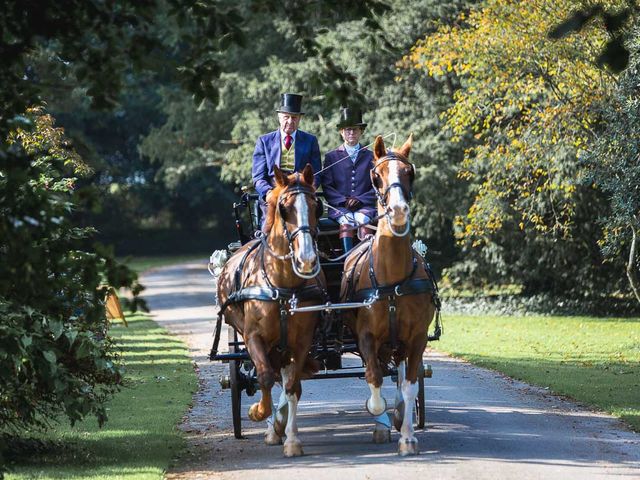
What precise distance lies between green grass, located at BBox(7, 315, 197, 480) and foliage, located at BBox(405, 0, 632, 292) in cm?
940

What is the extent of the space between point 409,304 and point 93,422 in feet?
14.8

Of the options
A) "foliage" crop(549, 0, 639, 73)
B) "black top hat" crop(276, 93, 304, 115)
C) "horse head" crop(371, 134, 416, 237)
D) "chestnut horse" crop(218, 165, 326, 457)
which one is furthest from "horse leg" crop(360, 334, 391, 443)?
"foliage" crop(549, 0, 639, 73)

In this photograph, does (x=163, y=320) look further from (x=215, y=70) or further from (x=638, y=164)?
(x=215, y=70)

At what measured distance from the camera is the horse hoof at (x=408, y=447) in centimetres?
966

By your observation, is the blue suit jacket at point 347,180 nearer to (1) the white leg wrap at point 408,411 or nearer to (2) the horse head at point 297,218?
(2) the horse head at point 297,218

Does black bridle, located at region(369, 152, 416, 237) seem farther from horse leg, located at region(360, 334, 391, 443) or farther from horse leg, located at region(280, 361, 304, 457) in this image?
horse leg, located at region(280, 361, 304, 457)

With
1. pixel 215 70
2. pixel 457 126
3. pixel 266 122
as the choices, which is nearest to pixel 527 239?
pixel 457 126

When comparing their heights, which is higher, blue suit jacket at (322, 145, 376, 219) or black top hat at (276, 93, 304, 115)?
black top hat at (276, 93, 304, 115)

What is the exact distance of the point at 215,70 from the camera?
20.9ft

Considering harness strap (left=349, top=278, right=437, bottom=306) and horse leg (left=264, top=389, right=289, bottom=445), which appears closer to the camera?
harness strap (left=349, top=278, right=437, bottom=306)

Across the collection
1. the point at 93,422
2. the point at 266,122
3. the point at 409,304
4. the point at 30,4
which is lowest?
the point at 93,422

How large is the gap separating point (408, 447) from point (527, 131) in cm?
1535

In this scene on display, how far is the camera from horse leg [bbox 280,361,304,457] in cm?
973

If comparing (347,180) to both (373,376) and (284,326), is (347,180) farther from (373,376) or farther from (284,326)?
(373,376)
